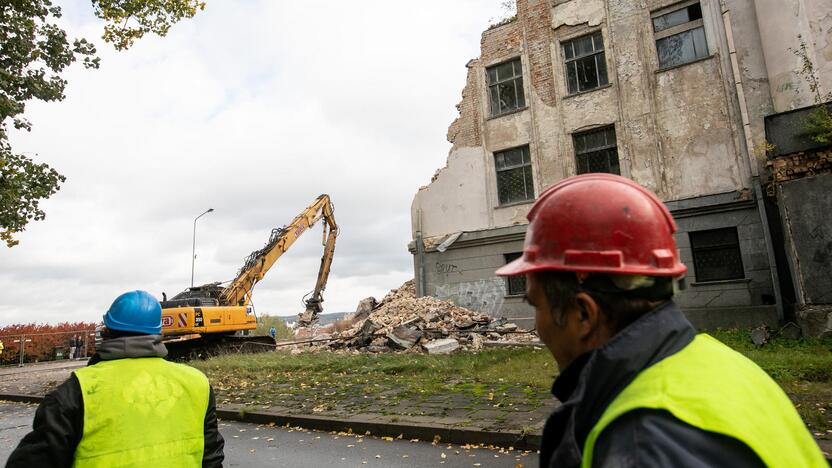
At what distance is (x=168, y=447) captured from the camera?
101 inches

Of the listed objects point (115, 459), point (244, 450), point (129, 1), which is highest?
point (129, 1)

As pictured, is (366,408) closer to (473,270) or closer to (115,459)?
(115,459)

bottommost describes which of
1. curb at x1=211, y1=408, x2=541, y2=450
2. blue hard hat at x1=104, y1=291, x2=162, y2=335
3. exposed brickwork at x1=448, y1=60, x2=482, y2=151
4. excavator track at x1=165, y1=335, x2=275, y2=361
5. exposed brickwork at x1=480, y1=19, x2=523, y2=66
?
curb at x1=211, y1=408, x2=541, y2=450

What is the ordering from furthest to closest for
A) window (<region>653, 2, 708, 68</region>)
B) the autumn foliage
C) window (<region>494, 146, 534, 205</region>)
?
the autumn foliage < window (<region>494, 146, 534, 205</region>) < window (<region>653, 2, 708, 68</region>)

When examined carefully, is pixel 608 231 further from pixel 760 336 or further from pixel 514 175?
pixel 514 175

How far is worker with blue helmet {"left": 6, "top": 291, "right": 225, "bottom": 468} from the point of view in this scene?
231cm

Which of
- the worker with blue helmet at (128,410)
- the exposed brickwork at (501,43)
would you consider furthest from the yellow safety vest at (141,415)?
the exposed brickwork at (501,43)

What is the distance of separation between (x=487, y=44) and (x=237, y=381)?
49.7 feet

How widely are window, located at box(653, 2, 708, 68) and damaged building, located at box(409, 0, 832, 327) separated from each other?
0.03m

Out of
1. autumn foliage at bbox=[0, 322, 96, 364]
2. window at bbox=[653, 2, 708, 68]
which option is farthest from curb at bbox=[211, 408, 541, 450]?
autumn foliage at bbox=[0, 322, 96, 364]

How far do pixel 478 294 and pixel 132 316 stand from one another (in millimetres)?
16516

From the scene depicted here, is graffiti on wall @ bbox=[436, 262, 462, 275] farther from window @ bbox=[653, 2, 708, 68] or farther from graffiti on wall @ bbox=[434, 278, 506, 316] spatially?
window @ bbox=[653, 2, 708, 68]

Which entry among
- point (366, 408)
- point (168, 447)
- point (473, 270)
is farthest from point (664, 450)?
point (473, 270)

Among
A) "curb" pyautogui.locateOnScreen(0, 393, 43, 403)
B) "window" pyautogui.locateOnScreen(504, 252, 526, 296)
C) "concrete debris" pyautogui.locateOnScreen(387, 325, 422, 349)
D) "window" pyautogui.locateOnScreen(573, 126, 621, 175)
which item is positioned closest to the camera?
"curb" pyautogui.locateOnScreen(0, 393, 43, 403)
